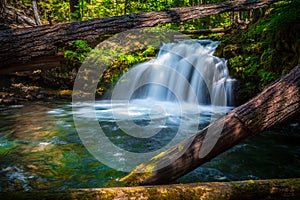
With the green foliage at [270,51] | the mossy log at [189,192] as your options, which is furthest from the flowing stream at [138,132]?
the mossy log at [189,192]

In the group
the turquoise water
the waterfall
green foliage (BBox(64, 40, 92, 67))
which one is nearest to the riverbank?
green foliage (BBox(64, 40, 92, 67))

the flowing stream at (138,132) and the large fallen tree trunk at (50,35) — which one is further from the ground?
the large fallen tree trunk at (50,35)

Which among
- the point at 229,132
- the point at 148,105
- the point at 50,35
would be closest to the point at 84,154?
the point at 50,35

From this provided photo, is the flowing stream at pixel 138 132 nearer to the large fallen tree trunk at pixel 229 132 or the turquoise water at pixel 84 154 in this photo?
the turquoise water at pixel 84 154

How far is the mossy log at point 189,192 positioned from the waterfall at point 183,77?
6449mm

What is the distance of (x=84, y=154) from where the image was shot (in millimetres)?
4664

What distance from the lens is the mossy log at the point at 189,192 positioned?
6.32 ft

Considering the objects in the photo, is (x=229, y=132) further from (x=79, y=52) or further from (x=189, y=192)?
(x=79, y=52)

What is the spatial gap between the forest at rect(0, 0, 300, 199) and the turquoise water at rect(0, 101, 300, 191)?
0.10 ft

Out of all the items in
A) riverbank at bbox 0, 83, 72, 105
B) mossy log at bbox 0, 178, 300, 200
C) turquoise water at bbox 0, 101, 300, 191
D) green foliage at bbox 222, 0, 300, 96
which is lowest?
riverbank at bbox 0, 83, 72, 105

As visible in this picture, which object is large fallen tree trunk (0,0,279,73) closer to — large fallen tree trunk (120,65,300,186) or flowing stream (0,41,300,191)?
flowing stream (0,41,300,191)

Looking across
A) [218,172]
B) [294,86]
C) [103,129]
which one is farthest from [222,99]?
[294,86]

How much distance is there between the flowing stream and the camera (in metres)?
3.87

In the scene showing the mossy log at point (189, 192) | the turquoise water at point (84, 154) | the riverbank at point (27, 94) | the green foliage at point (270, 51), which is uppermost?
the green foliage at point (270, 51)
